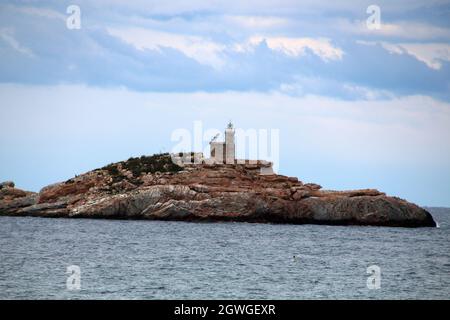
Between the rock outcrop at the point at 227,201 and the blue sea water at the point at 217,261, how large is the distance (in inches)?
173

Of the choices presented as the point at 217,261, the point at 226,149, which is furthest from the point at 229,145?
the point at 217,261

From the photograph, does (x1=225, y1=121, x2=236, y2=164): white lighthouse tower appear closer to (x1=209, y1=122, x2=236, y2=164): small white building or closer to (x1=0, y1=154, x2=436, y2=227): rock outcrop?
(x1=209, y1=122, x2=236, y2=164): small white building

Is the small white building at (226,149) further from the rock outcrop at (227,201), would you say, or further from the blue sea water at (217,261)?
the blue sea water at (217,261)

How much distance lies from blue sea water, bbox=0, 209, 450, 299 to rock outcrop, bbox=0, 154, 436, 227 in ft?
14.4

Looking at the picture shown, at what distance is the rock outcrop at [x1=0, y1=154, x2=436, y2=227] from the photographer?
11112cm

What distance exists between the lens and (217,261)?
67.9 meters

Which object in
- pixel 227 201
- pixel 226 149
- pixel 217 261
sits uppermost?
pixel 226 149

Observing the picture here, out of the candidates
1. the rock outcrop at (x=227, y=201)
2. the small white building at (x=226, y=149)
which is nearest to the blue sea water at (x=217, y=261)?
the rock outcrop at (x=227, y=201)

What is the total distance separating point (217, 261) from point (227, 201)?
140 feet

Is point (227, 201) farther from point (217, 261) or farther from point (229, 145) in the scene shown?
point (217, 261)

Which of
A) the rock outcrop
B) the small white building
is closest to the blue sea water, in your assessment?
the rock outcrop

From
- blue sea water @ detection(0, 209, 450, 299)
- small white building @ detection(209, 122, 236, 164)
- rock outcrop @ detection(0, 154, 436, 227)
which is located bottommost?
blue sea water @ detection(0, 209, 450, 299)

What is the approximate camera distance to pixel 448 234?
11112 centimetres
